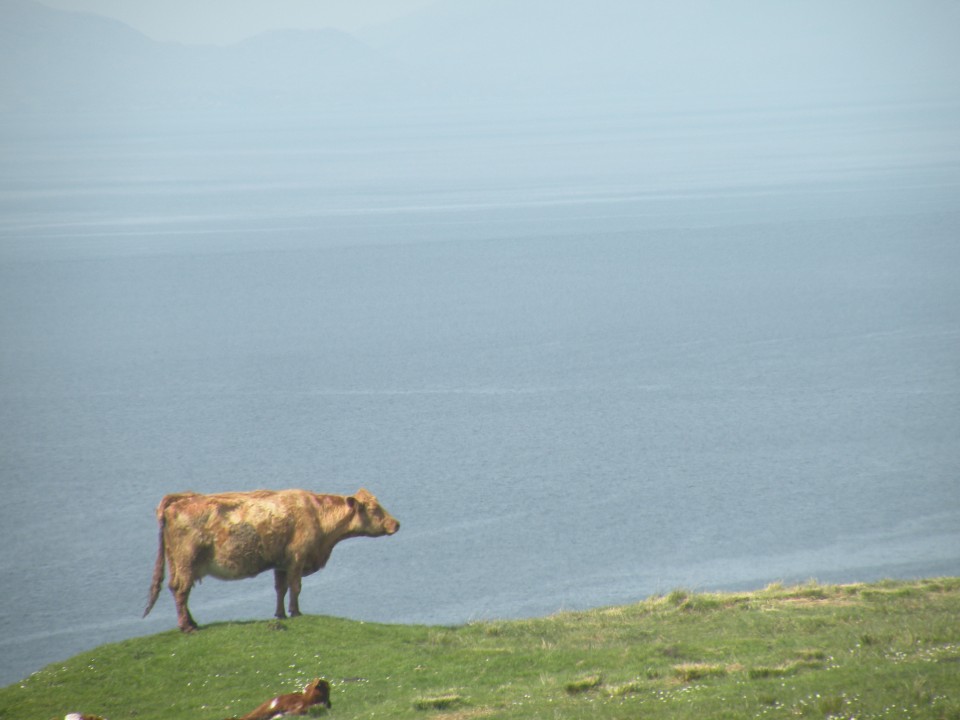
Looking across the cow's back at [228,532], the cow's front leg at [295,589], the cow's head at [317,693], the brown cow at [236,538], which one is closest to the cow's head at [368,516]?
the brown cow at [236,538]

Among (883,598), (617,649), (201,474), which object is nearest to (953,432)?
(201,474)

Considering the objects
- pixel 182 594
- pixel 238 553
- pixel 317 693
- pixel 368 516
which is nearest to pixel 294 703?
pixel 317 693

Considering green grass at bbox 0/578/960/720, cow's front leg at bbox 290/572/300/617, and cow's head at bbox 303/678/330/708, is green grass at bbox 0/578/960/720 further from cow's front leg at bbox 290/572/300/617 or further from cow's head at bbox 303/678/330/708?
cow's front leg at bbox 290/572/300/617

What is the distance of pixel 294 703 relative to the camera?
55.2 feet

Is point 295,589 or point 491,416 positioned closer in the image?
point 295,589

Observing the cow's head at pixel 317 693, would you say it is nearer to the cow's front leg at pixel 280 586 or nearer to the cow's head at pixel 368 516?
the cow's front leg at pixel 280 586

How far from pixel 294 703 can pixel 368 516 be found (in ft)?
21.0

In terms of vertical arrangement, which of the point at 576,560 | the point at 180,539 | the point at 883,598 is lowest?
the point at 576,560

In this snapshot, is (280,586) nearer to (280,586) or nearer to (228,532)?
(280,586)

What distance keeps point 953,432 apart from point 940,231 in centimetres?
9845

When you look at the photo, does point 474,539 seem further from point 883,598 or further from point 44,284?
point 44,284

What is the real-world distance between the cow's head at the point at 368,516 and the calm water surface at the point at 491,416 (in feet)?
86.6

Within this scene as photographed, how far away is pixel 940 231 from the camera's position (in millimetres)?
170375

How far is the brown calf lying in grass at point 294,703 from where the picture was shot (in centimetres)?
1646
